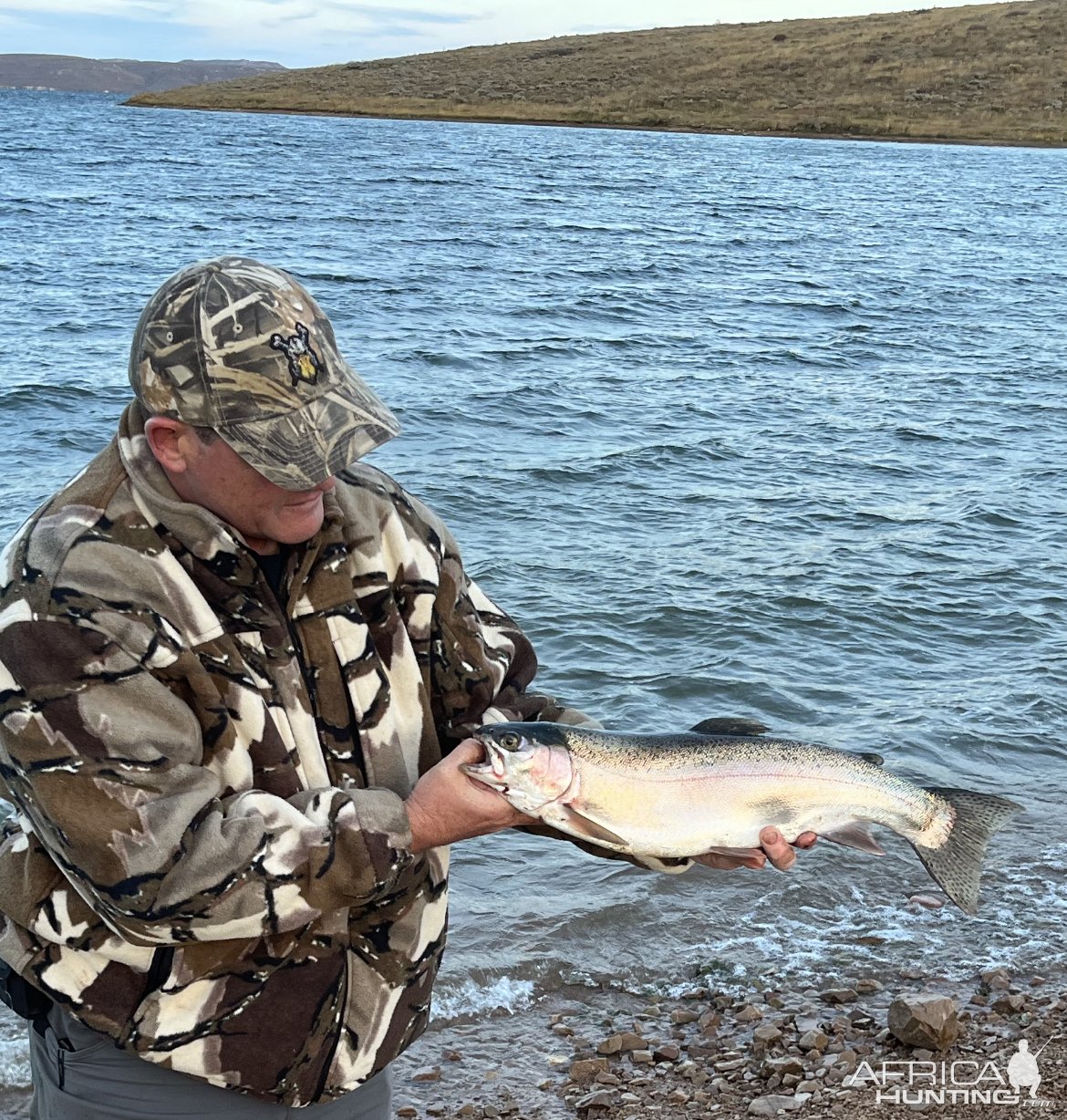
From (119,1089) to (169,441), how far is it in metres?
1.23

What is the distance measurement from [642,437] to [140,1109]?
12.6 metres

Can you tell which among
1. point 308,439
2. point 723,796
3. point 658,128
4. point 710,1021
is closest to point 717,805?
point 723,796

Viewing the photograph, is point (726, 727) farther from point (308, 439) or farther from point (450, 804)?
point (308, 439)

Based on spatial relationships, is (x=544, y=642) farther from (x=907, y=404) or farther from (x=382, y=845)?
(x=907, y=404)

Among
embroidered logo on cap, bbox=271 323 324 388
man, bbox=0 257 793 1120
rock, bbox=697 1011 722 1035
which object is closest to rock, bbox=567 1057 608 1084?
rock, bbox=697 1011 722 1035

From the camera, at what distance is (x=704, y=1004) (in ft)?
18.1

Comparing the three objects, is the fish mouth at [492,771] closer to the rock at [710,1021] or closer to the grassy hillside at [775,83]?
the rock at [710,1021]

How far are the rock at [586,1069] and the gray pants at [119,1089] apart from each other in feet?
7.76

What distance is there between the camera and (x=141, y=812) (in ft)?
7.84

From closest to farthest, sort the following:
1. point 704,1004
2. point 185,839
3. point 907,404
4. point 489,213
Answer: point 185,839 → point 704,1004 → point 907,404 → point 489,213

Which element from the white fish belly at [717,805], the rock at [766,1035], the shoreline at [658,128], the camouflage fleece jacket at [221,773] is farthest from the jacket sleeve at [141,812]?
the shoreline at [658,128]

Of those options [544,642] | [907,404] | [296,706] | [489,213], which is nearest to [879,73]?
[489,213]

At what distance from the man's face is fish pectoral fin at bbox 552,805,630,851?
84 cm

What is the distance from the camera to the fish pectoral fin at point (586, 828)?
9.87 feet
